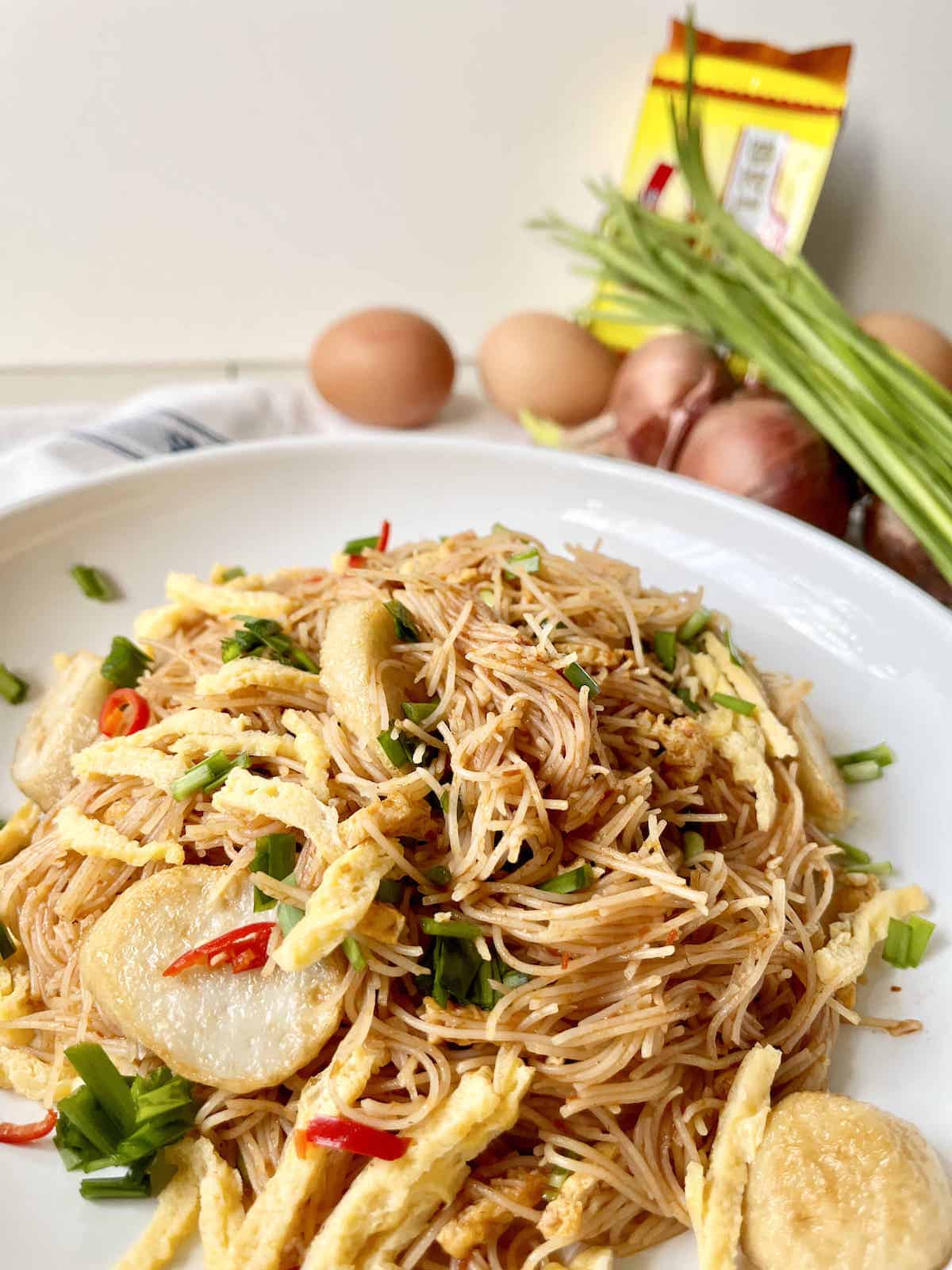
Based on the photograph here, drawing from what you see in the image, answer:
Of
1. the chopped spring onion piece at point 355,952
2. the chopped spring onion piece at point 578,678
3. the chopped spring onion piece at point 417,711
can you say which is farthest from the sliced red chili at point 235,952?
the chopped spring onion piece at point 578,678

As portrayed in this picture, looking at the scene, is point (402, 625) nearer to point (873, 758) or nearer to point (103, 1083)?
point (103, 1083)

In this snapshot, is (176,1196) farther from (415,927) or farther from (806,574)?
(806,574)

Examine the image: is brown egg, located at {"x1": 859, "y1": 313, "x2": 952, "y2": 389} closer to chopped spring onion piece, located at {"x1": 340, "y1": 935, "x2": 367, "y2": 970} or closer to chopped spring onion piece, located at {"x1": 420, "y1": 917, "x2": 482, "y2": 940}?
chopped spring onion piece, located at {"x1": 420, "y1": 917, "x2": 482, "y2": 940}

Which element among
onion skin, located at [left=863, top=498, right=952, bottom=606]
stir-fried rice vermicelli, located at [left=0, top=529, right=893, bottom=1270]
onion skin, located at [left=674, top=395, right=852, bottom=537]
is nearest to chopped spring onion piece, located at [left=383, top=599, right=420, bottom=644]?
stir-fried rice vermicelli, located at [left=0, top=529, right=893, bottom=1270]

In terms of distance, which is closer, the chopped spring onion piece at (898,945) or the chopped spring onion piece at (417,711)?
the chopped spring onion piece at (417,711)

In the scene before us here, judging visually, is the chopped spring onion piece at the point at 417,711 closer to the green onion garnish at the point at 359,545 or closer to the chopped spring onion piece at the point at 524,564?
the chopped spring onion piece at the point at 524,564

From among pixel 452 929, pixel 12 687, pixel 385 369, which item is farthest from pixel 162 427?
pixel 452 929

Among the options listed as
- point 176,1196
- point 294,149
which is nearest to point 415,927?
point 176,1196
